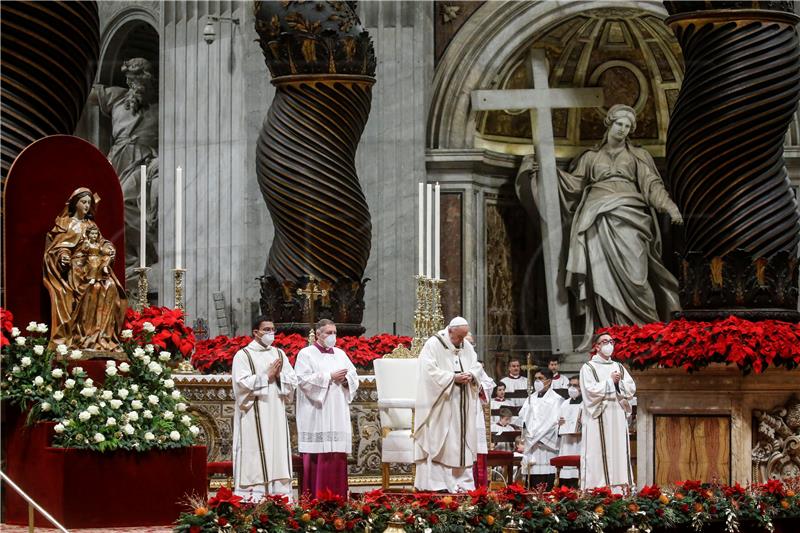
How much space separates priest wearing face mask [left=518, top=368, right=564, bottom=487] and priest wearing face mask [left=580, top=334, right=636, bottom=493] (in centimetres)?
253

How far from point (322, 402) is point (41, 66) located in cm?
391

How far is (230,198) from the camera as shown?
1925 cm

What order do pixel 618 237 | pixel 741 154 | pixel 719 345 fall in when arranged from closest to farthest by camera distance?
pixel 719 345 → pixel 741 154 → pixel 618 237

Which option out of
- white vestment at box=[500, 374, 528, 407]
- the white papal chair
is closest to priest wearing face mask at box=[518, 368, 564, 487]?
white vestment at box=[500, 374, 528, 407]

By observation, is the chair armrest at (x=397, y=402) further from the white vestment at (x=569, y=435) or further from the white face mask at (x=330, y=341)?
the white vestment at (x=569, y=435)

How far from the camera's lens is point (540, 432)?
1662cm

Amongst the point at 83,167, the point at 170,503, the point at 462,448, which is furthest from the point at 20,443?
the point at 462,448

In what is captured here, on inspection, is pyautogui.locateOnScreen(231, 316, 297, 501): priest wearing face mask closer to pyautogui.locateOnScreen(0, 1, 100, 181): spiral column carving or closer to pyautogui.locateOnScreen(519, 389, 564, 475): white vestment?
pyautogui.locateOnScreen(0, 1, 100, 181): spiral column carving

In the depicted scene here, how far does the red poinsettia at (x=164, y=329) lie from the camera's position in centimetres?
1105

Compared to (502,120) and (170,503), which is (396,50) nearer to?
(502,120)

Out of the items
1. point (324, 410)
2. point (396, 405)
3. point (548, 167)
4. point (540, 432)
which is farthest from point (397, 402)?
point (548, 167)

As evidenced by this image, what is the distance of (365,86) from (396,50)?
4842mm

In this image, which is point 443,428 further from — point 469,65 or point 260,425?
point 469,65

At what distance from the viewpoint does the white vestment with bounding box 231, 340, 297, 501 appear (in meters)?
12.8
